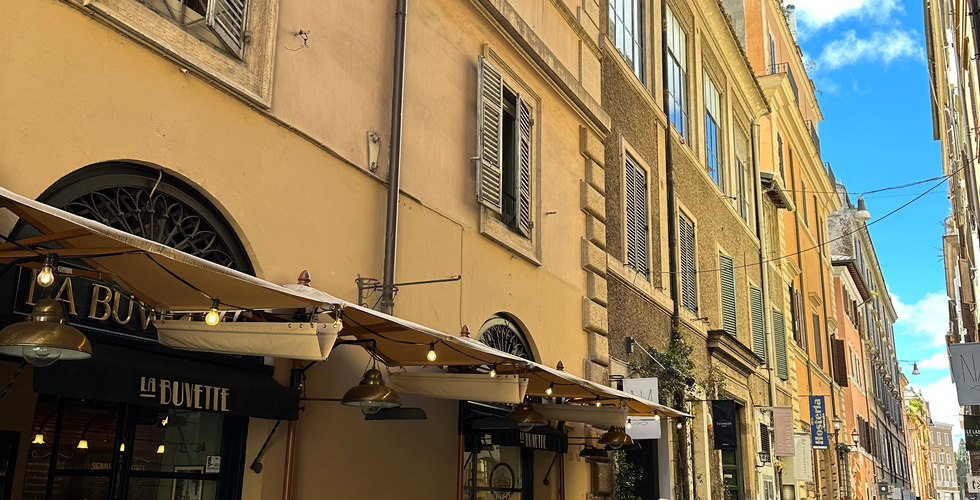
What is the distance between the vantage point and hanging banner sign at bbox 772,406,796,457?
19.3 meters

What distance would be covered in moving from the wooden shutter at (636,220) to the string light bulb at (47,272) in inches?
377

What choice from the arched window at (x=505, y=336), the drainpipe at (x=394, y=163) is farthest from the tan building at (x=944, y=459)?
the drainpipe at (x=394, y=163)

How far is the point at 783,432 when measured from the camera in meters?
19.4

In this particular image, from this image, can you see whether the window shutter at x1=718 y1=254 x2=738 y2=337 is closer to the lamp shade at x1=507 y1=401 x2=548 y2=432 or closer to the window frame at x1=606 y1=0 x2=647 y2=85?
the window frame at x1=606 y1=0 x2=647 y2=85

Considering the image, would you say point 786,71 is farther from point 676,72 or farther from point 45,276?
point 45,276

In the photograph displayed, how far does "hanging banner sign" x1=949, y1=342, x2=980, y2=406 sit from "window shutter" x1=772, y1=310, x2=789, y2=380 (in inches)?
501

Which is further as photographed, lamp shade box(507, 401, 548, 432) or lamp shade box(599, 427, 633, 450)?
lamp shade box(599, 427, 633, 450)

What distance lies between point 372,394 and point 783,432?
1526 cm

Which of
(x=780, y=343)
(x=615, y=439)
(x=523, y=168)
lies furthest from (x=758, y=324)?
(x=523, y=168)

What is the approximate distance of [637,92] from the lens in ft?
46.8

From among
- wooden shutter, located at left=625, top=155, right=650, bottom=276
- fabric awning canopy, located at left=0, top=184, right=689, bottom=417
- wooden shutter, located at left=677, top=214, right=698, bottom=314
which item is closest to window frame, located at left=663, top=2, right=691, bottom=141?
wooden shutter, located at left=677, top=214, right=698, bottom=314

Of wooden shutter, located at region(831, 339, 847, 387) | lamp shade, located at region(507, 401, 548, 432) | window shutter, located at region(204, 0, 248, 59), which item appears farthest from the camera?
wooden shutter, located at region(831, 339, 847, 387)

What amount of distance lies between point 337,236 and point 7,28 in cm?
285

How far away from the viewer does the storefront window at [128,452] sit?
5332mm
